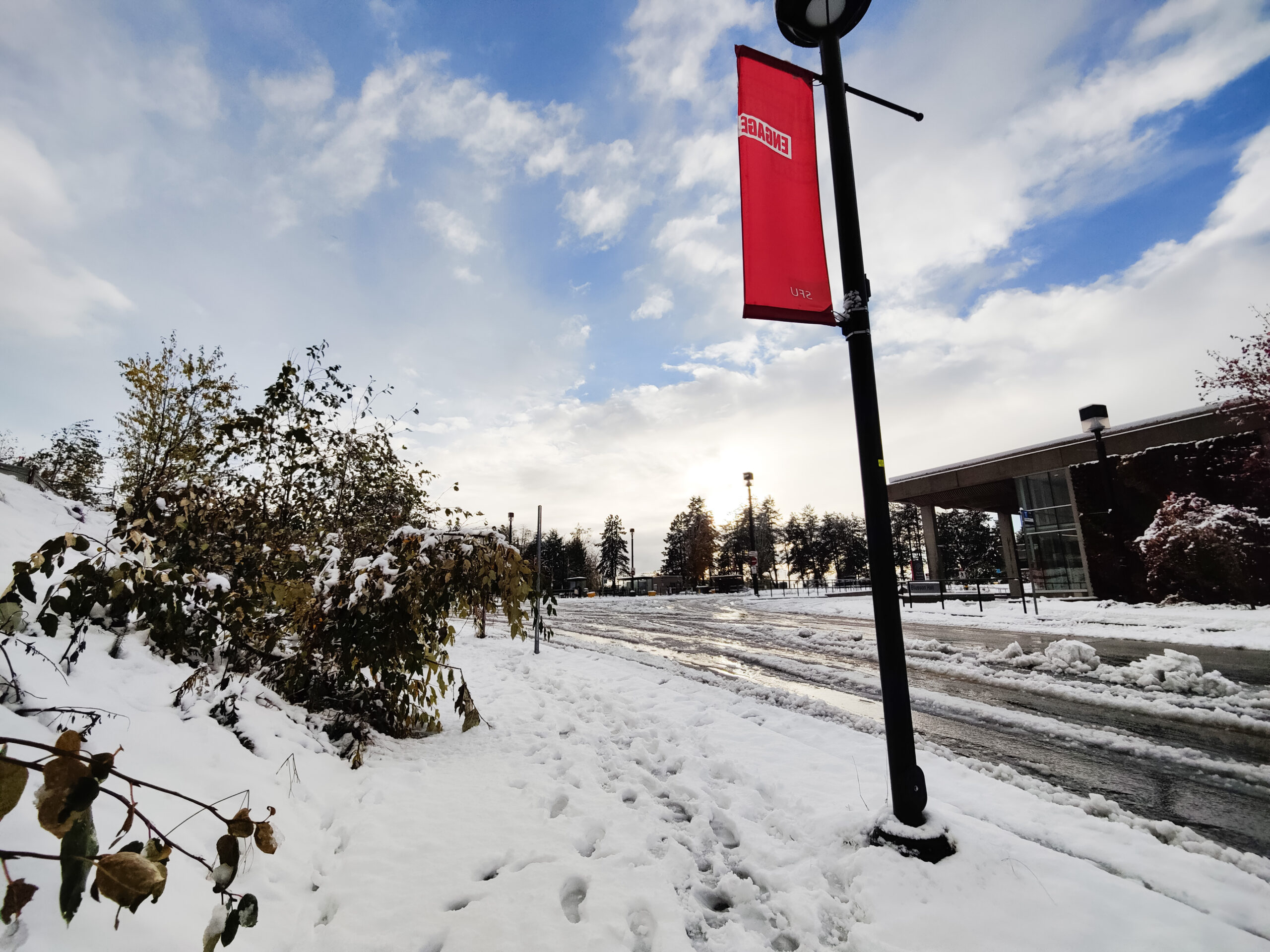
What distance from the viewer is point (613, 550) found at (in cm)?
8381

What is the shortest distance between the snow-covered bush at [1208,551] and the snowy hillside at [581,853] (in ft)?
57.3

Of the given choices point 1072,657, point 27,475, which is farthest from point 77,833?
point 27,475

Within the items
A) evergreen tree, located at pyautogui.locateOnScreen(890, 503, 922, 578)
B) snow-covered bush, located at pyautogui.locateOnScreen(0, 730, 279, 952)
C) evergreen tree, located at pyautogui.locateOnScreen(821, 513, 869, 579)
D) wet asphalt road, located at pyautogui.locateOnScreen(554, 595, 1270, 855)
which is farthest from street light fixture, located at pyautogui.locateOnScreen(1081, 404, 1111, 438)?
evergreen tree, located at pyautogui.locateOnScreen(821, 513, 869, 579)

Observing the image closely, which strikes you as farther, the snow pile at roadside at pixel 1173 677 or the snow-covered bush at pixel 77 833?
the snow pile at roadside at pixel 1173 677

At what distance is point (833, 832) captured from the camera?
3.22m

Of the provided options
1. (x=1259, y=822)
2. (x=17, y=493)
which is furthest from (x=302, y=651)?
(x=1259, y=822)

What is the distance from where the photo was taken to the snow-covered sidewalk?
234 centimetres

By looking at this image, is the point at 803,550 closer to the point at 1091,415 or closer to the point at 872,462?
the point at 1091,415

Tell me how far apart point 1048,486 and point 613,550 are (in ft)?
204

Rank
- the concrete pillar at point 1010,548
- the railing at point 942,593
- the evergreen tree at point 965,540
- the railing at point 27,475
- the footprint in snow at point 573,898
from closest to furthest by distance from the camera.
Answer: the footprint in snow at point 573,898, the railing at point 27,475, the railing at point 942,593, the concrete pillar at point 1010,548, the evergreen tree at point 965,540

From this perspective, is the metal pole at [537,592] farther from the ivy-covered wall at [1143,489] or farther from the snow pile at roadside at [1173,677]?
the ivy-covered wall at [1143,489]

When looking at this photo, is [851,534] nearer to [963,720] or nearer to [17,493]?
[963,720]

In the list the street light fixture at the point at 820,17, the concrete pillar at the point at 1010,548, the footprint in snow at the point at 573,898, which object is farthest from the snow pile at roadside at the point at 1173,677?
the concrete pillar at the point at 1010,548

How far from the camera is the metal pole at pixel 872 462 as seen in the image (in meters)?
2.96
